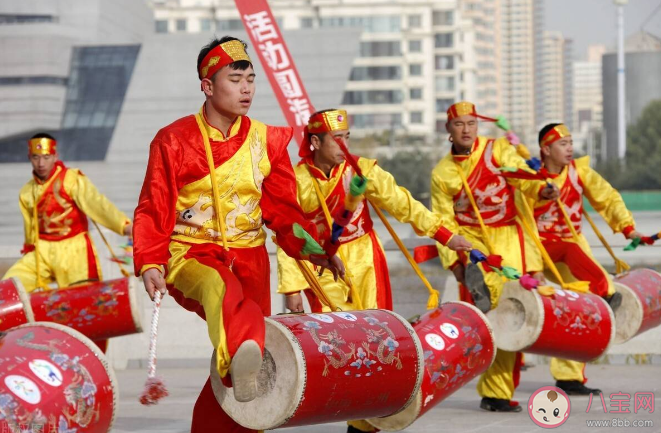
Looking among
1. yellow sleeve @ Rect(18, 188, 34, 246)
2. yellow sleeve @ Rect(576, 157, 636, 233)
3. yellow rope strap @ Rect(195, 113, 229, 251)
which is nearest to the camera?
yellow rope strap @ Rect(195, 113, 229, 251)

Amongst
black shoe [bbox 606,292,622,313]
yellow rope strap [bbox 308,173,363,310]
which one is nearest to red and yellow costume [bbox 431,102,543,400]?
black shoe [bbox 606,292,622,313]

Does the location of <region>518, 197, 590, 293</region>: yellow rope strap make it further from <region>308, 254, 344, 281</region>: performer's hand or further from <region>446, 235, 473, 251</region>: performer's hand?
<region>308, 254, 344, 281</region>: performer's hand

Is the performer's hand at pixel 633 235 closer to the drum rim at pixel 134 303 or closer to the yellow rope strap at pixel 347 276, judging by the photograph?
the yellow rope strap at pixel 347 276

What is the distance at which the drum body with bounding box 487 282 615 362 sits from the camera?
7.04 meters

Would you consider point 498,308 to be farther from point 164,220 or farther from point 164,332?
point 164,332

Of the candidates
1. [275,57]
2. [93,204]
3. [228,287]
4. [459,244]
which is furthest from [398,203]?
[275,57]

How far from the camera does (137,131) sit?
82.0 m

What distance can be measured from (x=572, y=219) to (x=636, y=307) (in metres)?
0.78

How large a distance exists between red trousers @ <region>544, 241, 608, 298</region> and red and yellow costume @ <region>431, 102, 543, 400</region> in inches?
17.4

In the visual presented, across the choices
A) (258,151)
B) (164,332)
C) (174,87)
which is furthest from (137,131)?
(258,151)

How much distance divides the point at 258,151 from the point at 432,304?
184 centimetres

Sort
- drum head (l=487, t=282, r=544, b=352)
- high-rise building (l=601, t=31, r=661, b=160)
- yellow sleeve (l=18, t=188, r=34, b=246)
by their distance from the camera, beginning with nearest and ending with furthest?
drum head (l=487, t=282, r=544, b=352) → yellow sleeve (l=18, t=188, r=34, b=246) → high-rise building (l=601, t=31, r=661, b=160)

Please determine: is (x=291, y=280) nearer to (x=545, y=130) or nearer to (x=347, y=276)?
(x=347, y=276)

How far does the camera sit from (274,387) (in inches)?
181
